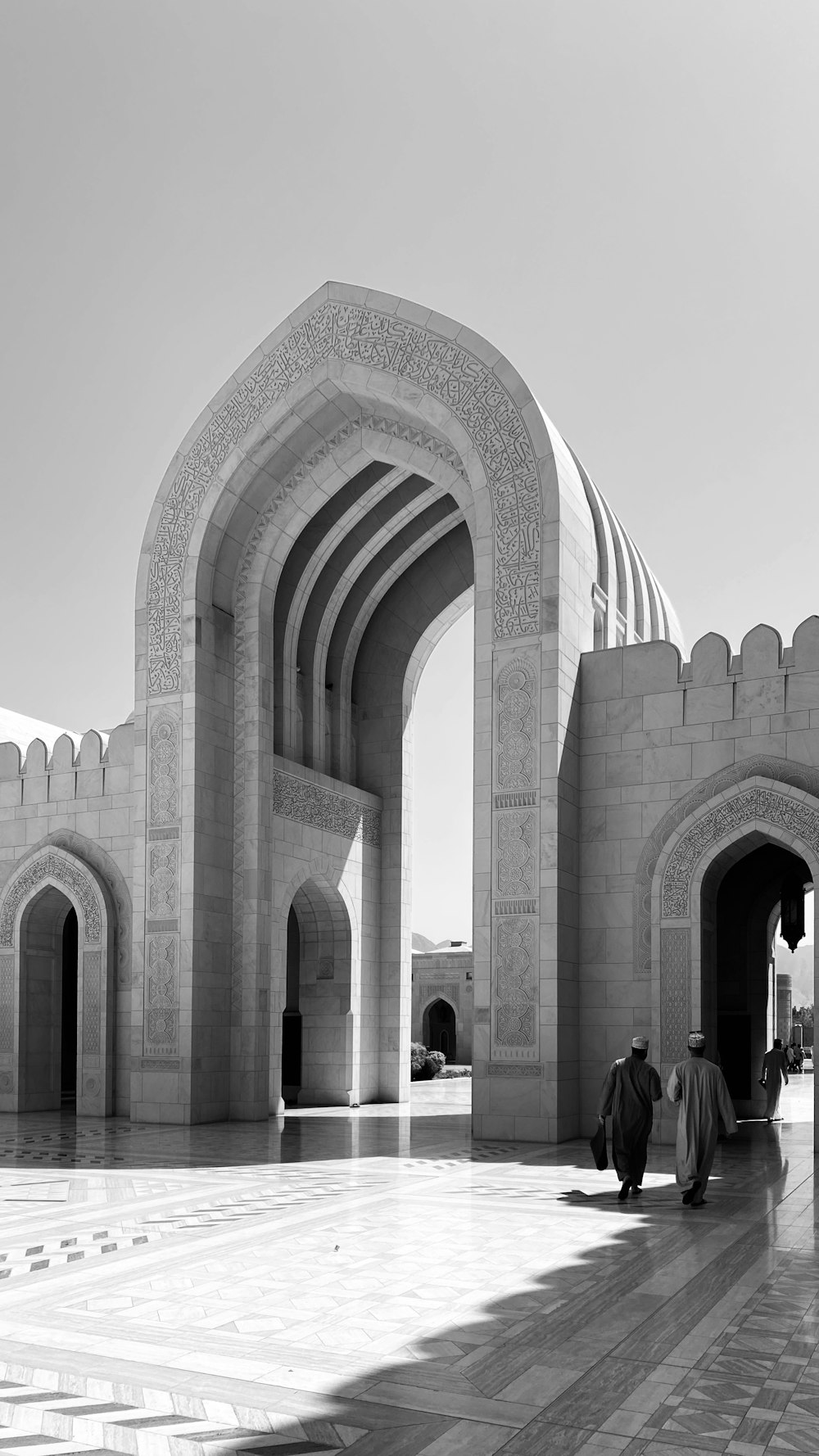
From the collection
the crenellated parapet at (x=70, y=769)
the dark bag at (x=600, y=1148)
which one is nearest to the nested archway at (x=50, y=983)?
the crenellated parapet at (x=70, y=769)

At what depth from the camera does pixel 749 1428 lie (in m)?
3.26

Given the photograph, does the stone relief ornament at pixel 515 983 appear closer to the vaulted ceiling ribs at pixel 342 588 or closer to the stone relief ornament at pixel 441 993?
the vaulted ceiling ribs at pixel 342 588

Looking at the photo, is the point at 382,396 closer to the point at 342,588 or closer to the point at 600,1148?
the point at 342,588

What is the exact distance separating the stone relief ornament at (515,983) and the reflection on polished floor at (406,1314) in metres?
1.81

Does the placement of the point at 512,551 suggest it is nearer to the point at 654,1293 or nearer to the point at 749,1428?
the point at 654,1293

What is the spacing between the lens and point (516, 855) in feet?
33.5

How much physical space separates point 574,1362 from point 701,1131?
10.3ft

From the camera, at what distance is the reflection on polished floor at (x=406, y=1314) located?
3281 millimetres

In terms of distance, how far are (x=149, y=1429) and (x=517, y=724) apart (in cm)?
756

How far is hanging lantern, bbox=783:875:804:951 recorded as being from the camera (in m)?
13.0

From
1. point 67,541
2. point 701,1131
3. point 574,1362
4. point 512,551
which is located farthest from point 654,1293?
point 67,541

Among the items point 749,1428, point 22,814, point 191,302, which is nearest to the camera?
point 749,1428

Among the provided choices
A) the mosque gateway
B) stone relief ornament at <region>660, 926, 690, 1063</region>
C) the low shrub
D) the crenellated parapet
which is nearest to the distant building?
the low shrub

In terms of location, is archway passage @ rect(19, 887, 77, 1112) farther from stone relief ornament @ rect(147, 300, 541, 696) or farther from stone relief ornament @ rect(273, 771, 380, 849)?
stone relief ornament @ rect(147, 300, 541, 696)
